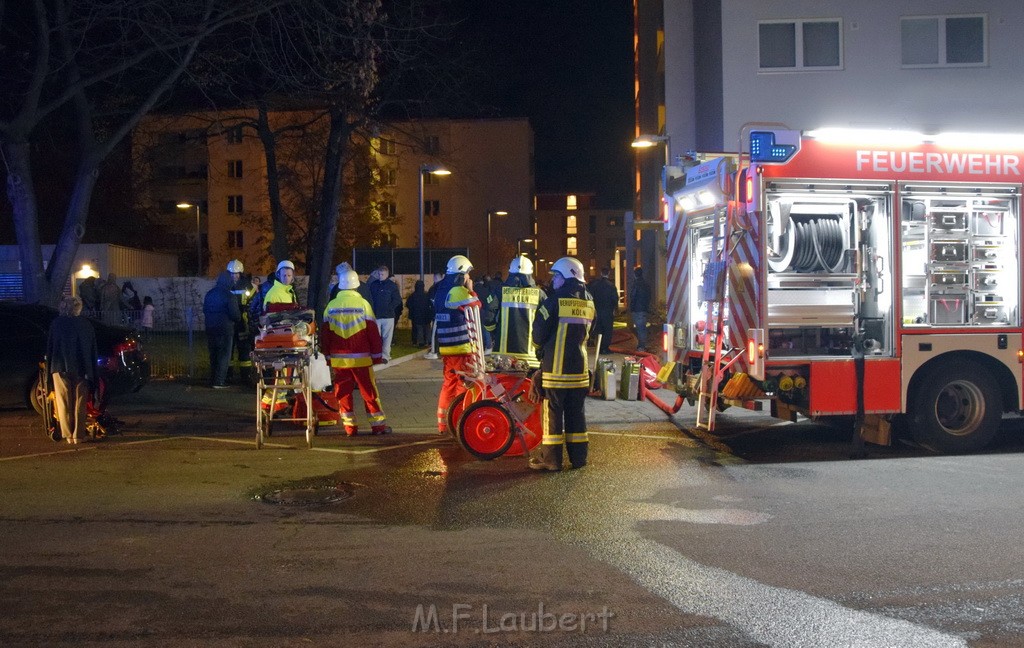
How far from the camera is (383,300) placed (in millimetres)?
18391

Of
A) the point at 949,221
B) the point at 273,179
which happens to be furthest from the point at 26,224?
the point at 949,221

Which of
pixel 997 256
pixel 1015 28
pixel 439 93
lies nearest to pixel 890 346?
pixel 997 256

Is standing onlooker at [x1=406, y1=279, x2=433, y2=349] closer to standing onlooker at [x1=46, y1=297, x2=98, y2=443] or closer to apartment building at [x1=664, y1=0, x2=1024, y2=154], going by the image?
apartment building at [x1=664, y1=0, x2=1024, y2=154]

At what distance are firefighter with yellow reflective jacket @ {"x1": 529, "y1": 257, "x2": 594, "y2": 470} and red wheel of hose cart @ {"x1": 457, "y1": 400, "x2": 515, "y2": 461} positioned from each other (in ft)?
1.52

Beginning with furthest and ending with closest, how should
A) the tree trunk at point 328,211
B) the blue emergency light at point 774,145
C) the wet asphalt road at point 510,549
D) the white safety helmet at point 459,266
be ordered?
the tree trunk at point 328,211
the white safety helmet at point 459,266
the blue emergency light at point 774,145
the wet asphalt road at point 510,549

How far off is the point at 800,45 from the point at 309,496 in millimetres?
18890

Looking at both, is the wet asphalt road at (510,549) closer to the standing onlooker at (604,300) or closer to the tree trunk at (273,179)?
the standing onlooker at (604,300)

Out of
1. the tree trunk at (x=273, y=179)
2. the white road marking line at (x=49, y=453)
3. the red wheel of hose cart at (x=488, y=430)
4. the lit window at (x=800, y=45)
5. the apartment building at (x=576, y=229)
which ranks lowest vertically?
the white road marking line at (x=49, y=453)

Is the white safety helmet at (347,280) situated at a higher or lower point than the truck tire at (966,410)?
higher

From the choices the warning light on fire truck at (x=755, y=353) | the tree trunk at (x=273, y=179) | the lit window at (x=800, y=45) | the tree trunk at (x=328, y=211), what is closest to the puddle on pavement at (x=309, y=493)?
the warning light on fire truck at (x=755, y=353)

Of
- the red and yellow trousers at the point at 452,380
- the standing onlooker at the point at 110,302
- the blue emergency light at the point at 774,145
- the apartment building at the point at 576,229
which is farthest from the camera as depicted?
the apartment building at the point at 576,229

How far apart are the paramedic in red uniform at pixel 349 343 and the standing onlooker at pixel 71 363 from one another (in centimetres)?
245

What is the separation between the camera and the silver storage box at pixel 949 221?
948 centimetres

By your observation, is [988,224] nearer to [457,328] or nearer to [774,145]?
[774,145]
